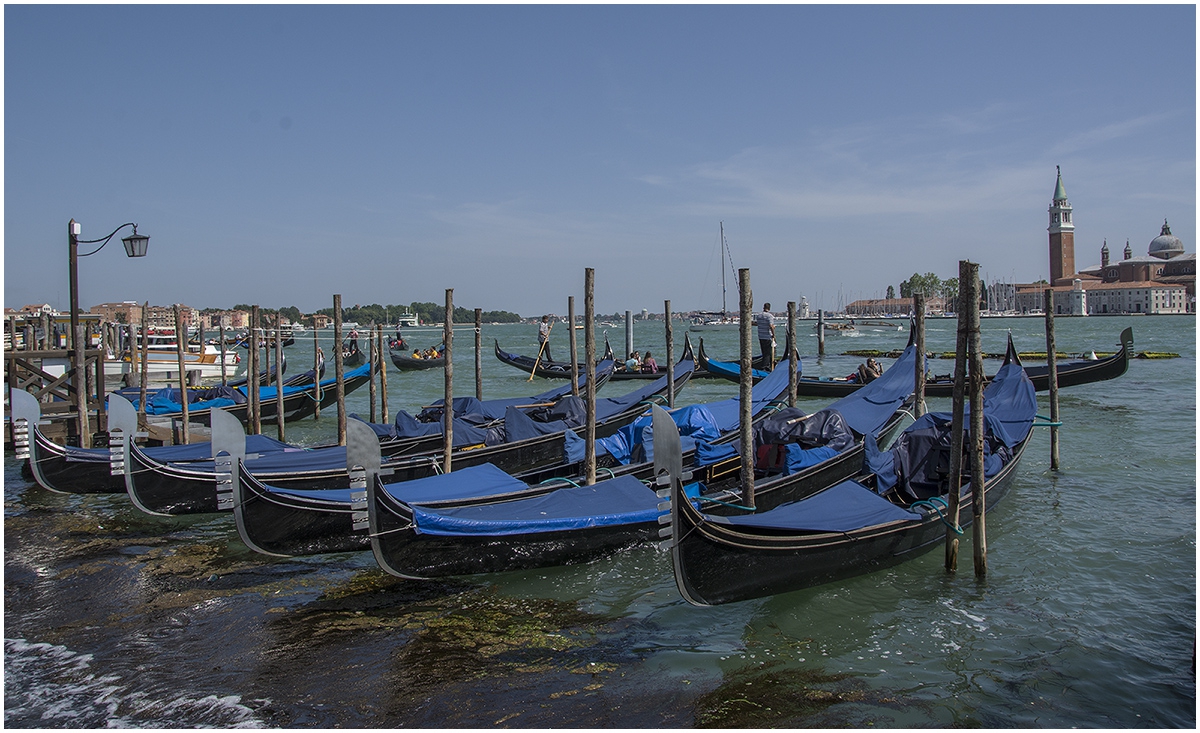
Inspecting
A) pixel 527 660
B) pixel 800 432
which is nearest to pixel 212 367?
pixel 800 432

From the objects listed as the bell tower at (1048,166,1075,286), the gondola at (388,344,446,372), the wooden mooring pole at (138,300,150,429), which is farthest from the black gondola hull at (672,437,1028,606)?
the bell tower at (1048,166,1075,286)

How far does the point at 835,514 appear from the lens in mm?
5074

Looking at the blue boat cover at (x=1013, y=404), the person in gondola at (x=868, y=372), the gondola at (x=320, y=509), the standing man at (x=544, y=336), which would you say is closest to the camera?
the gondola at (x=320, y=509)

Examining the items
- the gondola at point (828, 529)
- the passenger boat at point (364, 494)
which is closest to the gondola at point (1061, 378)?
the passenger boat at point (364, 494)

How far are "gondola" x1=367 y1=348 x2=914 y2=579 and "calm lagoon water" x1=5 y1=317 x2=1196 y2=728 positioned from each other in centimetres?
15

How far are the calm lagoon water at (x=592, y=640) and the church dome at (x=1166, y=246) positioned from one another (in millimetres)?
95482

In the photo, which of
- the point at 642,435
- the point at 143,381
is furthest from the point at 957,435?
the point at 143,381

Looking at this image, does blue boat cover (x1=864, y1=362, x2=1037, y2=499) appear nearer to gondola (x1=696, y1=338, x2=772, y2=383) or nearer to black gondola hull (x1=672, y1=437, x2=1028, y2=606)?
black gondola hull (x1=672, y1=437, x2=1028, y2=606)

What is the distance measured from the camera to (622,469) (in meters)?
6.90

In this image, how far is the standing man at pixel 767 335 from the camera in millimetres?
15750

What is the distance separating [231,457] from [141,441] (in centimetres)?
541

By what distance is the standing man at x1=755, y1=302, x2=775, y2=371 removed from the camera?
15.8 m

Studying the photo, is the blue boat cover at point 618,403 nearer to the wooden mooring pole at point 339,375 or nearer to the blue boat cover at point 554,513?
the wooden mooring pole at point 339,375

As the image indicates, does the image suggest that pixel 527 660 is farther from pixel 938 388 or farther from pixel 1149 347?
pixel 1149 347
